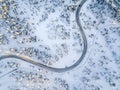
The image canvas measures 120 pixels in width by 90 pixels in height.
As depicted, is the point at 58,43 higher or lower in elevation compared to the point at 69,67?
higher

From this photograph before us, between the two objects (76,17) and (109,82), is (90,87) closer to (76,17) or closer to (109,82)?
(109,82)

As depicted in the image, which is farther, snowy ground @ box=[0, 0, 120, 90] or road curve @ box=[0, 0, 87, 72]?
road curve @ box=[0, 0, 87, 72]

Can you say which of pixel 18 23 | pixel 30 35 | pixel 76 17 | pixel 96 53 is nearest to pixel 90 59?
pixel 96 53

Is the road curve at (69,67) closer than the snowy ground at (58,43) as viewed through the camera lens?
No

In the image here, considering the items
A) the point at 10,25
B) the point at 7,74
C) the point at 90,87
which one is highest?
the point at 10,25

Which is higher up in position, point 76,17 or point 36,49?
point 76,17

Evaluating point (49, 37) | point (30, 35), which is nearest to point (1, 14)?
point (30, 35)
